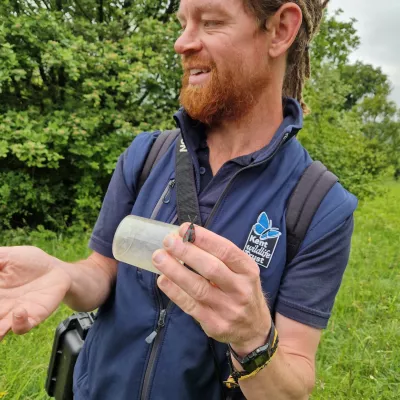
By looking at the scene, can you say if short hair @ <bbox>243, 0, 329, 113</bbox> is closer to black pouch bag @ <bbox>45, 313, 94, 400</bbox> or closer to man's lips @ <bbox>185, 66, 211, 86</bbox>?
man's lips @ <bbox>185, 66, 211, 86</bbox>

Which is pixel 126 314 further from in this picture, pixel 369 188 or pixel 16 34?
pixel 369 188

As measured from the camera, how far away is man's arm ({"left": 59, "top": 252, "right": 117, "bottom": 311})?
1545 millimetres

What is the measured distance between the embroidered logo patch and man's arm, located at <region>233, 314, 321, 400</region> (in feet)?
0.67

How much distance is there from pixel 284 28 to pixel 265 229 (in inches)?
30.8

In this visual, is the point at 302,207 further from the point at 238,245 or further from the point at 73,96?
the point at 73,96

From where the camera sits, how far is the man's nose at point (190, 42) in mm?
1501

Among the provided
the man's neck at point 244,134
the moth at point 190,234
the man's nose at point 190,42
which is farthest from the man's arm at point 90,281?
the man's nose at point 190,42

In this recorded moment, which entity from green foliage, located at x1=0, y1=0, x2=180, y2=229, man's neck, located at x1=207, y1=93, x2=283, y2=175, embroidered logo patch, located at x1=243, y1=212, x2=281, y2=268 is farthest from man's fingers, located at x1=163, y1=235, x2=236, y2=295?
green foliage, located at x1=0, y1=0, x2=180, y2=229

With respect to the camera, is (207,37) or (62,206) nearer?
(207,37)

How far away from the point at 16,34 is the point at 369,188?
24.0 ft

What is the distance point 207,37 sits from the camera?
1485 mm

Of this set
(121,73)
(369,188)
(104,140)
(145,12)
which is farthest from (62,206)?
(369,188)

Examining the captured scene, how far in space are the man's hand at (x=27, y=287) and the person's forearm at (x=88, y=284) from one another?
89 mm

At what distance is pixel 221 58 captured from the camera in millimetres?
1482
